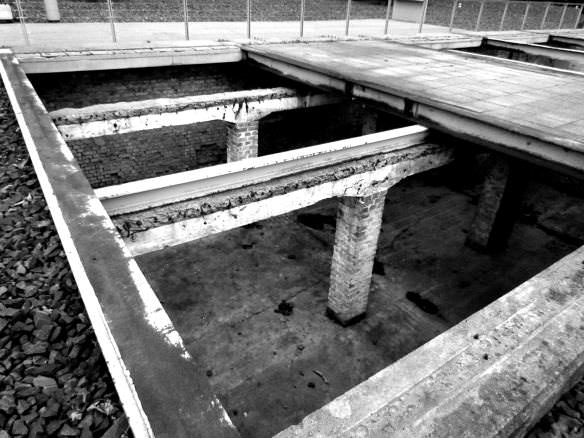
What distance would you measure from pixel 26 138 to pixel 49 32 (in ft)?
27.4

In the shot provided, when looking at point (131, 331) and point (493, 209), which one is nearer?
point (131, 331)

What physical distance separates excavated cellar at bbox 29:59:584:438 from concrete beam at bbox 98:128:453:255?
5.00 feet

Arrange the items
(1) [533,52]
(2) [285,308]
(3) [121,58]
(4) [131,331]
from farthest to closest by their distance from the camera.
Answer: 1. (1) [533,52]
2. (3) [121,58]
3. (2) [285,308]
4. (4) [131,331]

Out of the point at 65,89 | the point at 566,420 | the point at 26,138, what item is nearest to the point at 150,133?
the point at 65,89

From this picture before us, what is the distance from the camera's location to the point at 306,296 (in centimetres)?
847

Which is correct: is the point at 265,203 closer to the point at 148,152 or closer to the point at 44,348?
the point at 44,348

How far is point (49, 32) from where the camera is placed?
11711 mm

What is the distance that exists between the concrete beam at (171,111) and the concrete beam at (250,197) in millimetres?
3219

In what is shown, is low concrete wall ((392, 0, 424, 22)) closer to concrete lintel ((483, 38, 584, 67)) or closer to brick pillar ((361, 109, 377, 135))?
concrete lintel ((483, 38, 584, 67))

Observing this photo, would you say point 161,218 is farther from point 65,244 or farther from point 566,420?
point 566,420

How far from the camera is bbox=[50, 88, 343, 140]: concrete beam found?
7.07m

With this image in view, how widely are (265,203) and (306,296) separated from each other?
11.2ft

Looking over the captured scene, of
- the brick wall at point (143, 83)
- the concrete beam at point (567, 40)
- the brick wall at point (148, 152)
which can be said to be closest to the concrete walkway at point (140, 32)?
the brick wall at point (143, 83)

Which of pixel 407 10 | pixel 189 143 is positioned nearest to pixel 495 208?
pixel 189 143
